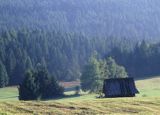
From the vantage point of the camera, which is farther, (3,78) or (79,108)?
(3,78)

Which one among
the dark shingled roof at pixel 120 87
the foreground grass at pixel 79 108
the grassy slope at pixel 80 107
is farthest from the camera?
the dark shingled roof at pixel 120 87

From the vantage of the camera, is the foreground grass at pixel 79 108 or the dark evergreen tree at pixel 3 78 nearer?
the foreground grass at pixel 79 108

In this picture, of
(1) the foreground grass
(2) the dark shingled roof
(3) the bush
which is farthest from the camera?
(3) the bush

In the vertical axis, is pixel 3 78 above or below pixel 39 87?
above

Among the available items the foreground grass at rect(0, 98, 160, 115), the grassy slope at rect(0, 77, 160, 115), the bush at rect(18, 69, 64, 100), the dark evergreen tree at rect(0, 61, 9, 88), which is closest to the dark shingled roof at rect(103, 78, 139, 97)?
the grassy slope at rect(0, 77, 160, 115)

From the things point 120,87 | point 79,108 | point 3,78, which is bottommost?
point 79,108

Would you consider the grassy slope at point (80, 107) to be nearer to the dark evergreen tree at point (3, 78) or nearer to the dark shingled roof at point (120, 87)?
the dark shingled roof at point (120, 87)

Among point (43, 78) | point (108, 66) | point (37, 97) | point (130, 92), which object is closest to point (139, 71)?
point (108, 66)

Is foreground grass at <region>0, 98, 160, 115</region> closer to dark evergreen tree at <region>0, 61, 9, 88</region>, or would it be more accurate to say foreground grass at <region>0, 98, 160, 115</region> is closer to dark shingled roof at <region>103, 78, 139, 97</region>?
dark shingled roof at <region>103, 78, 139, 97</region>

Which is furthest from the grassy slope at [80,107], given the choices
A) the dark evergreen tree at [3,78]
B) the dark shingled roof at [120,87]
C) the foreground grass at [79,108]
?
the dark evergreen tree at [3,78]

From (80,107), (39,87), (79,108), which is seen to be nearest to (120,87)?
(80,107)

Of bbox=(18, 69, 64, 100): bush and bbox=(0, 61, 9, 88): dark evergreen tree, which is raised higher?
bbox=(0, 61, 9, 88): dark evergreen tree

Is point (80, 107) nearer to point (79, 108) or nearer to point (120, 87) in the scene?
point (79, 108)

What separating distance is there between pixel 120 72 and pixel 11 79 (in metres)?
52.4
